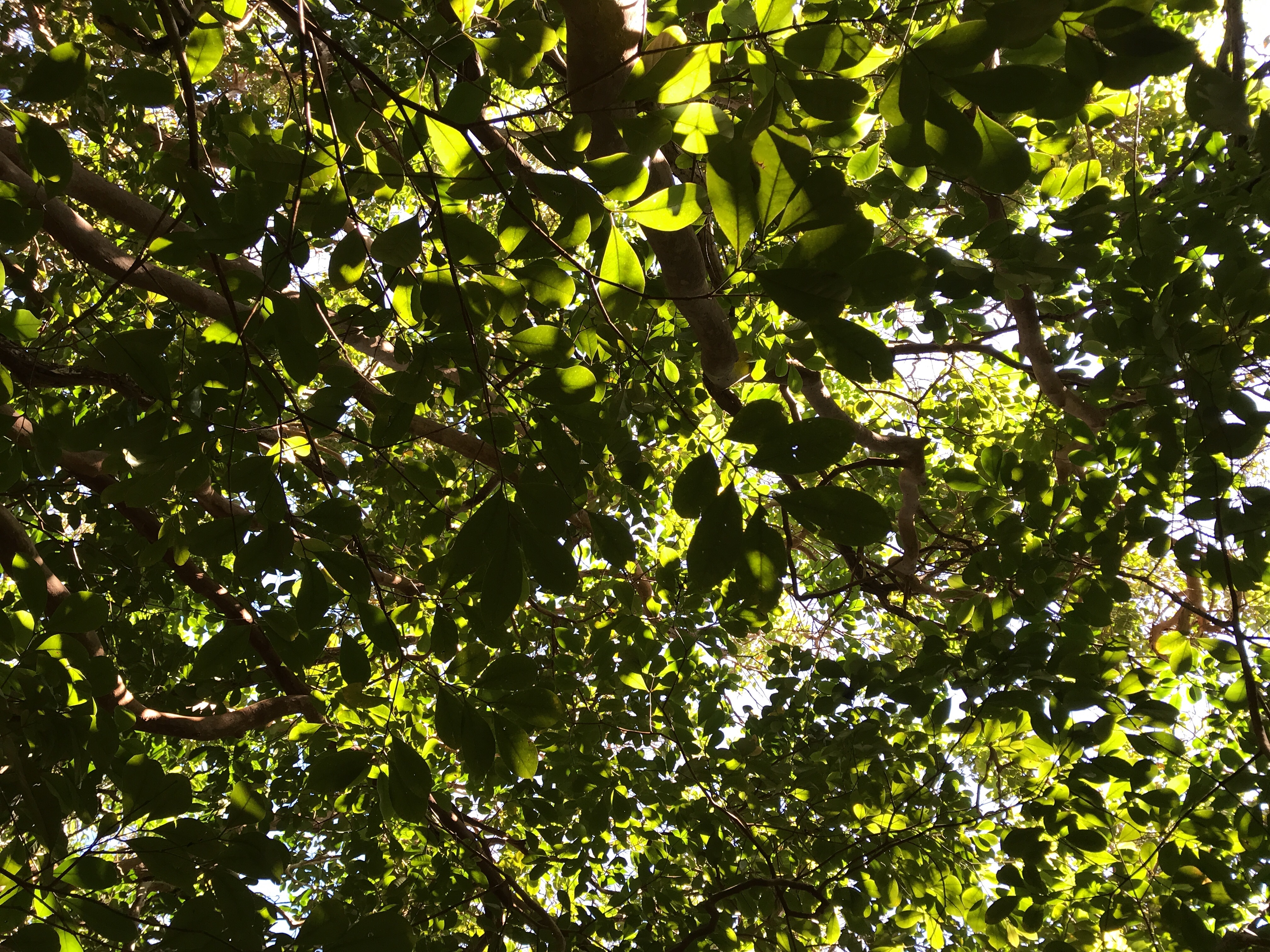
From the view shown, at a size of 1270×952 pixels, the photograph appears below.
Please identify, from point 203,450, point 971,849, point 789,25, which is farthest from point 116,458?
point 971,849

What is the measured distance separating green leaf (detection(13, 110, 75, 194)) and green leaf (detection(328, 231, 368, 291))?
0.43 m

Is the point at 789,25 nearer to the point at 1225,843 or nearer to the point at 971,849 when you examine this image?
the point at 1225,843

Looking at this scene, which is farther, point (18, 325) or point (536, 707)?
point (18, 325)

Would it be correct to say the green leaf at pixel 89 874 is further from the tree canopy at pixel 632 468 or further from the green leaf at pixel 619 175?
the green leaf at pixel 619 175

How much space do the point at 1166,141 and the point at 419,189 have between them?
333 centimetres

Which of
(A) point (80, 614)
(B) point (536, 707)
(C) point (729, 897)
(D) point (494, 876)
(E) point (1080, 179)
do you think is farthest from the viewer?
(D) point (494, 876)

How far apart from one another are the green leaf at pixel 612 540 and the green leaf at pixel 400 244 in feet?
1.47

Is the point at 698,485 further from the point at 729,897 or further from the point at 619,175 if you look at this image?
the point at 729,897

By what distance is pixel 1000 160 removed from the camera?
3.09 feet

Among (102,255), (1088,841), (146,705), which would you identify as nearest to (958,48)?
(1088,841)

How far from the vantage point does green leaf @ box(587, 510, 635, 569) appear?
44.0 inches

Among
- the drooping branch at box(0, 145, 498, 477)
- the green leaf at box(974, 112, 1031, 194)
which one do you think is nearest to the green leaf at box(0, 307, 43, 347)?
the drooping branch at box(0, 145, 498, 477)

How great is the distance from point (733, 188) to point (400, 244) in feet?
1.58

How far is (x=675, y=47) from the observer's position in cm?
89
